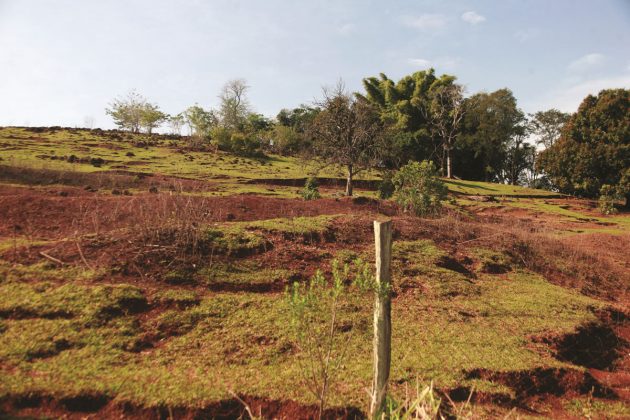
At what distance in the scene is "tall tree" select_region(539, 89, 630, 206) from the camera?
1056 inches

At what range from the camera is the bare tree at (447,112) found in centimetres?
3800

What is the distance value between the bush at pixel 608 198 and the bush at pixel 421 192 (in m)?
18.4

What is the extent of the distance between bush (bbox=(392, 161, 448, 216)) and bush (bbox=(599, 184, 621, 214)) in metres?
18.4

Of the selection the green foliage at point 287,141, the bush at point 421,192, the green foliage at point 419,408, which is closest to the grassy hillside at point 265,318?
the green foliage at point 419,408

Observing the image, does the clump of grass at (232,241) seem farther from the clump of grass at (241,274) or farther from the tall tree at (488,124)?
the tall tree at (488,124)

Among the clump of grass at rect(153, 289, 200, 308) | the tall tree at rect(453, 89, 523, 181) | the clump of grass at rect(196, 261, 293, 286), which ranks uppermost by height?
the tall tree at rect(453, 89, 523, 181)

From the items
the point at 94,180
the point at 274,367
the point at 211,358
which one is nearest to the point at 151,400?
the point at 211,358

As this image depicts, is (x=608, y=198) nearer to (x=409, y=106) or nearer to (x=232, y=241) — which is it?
(x=409, y=106)

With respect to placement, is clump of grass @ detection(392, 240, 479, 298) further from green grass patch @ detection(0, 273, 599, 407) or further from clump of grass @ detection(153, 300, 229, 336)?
clump of grass @ detection(153, 300, 229, 336)

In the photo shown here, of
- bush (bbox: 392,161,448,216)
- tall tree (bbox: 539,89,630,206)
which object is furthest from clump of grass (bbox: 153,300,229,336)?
tall tree (bbox: 539,89,630,206)

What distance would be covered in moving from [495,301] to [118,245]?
7738 mm

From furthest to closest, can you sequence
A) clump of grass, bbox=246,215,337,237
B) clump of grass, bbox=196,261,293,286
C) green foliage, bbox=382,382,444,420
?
Result: clump of grass, bbox=246,215,337,237
clump of grass, bbox=196,261,293,286
green foliage, bbox=382,382,444,420

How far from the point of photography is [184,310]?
18.9ft

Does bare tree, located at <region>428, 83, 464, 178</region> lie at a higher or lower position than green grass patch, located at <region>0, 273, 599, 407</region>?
higher
